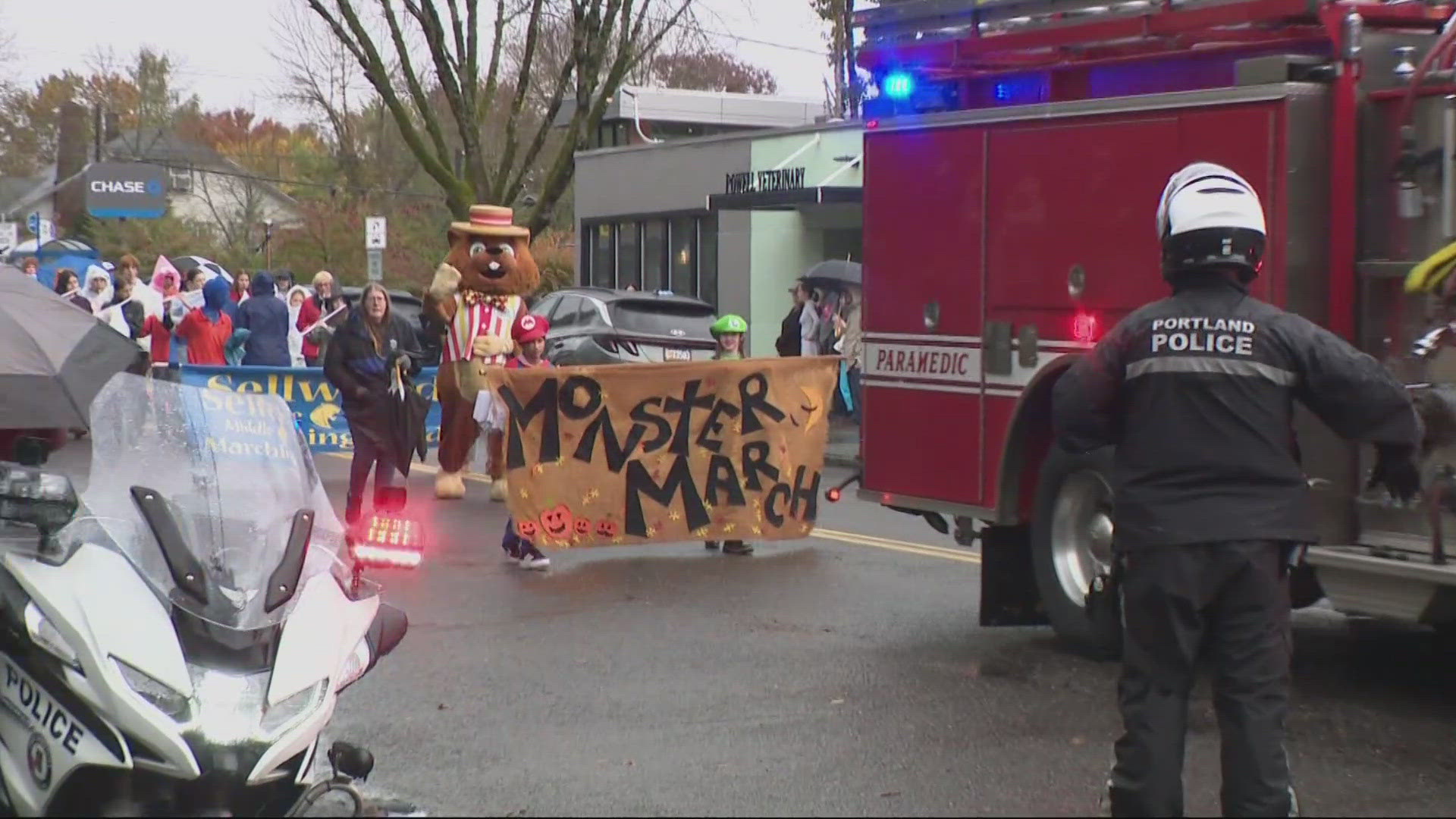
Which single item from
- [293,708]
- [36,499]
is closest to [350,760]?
[293,708]

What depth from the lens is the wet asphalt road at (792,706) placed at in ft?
20.8

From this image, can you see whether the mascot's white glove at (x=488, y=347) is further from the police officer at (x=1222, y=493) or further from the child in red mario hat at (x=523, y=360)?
the police officer at (x=1222, y=493)

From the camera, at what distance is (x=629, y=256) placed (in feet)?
120

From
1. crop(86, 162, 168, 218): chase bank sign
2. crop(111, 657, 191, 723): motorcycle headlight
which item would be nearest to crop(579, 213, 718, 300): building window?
crop(86, 162, 168, 218): chase bank sign

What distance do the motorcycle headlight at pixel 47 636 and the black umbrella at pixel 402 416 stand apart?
24.3ft

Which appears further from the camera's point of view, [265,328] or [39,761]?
[265,328]

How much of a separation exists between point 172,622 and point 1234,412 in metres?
2.78

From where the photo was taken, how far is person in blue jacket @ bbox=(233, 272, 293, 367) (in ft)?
64.2

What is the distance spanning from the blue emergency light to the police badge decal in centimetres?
547

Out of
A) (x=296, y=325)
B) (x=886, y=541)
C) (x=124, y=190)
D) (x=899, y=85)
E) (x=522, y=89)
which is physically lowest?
(x=886, y=541)

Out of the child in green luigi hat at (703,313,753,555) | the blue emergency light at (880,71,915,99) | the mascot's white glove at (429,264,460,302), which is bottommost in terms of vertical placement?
the child in green luigi hat at (703,313,753,555)

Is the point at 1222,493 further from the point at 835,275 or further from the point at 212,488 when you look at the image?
the point at 835,275

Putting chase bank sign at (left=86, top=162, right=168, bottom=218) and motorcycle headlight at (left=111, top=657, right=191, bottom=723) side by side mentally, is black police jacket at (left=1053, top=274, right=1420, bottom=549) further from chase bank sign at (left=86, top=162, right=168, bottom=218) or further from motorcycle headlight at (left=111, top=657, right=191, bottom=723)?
chase bank sign at (left=86, top=162, right=168, bottom=218)

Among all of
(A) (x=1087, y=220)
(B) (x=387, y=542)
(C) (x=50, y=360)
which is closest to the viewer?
(C) (x=50, y=360)
